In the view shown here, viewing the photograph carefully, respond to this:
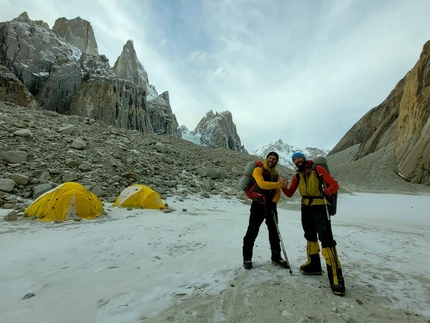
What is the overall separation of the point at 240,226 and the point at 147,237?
3651 millimetres

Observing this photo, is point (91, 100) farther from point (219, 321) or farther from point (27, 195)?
point (219, 321)

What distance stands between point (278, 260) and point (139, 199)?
27.8 ft

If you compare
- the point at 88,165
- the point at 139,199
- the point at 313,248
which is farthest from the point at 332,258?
the point at 88,165

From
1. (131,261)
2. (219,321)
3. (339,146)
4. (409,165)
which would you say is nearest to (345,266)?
(219,321)

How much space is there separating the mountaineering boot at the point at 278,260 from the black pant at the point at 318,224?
2.13 feet

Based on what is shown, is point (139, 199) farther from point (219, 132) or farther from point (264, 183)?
point (219, 132)

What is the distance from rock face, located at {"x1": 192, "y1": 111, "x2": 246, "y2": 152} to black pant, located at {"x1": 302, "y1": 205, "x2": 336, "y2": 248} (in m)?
136

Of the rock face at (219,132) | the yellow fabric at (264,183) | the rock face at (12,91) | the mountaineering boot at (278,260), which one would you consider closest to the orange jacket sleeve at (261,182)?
the yellow fabric at (264,183)

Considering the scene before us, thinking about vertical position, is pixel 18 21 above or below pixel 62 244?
above

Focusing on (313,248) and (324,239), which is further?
(313,248)

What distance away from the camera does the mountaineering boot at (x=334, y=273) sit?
10.9 ft

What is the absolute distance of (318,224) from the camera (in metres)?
3.89

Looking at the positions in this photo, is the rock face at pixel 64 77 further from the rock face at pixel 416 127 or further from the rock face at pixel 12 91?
the rock face at pixel 416 127

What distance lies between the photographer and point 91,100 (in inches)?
2591
